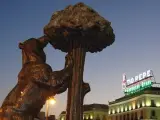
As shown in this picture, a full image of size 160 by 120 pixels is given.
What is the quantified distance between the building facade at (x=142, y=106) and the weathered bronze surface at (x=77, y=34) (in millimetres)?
58095

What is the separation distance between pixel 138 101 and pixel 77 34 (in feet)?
203

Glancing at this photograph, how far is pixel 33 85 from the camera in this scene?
315 inches

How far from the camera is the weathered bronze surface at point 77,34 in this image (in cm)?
818

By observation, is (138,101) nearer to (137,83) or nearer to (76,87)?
(137,83)

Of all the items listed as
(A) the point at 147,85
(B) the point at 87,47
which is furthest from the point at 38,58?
(A) the point at 147,85

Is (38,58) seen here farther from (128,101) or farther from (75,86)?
(128,101)

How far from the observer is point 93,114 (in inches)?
3516

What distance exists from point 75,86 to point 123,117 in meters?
67.9

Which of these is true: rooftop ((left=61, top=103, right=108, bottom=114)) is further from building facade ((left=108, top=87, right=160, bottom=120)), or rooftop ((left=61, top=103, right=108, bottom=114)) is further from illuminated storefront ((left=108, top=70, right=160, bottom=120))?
building facade ((left=108, top=87, right=160, bottom=120))

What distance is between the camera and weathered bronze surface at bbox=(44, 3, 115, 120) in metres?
8.18

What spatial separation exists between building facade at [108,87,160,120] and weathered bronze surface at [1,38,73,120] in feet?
192

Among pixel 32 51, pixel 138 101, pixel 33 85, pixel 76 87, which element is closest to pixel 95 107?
pixel 138 101

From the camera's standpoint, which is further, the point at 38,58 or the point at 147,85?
the point at 147,85

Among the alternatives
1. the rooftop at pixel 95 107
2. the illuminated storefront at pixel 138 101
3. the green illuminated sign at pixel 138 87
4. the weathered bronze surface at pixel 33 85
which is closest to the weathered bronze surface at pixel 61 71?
the weathered bronze surface at pixel 33 85
